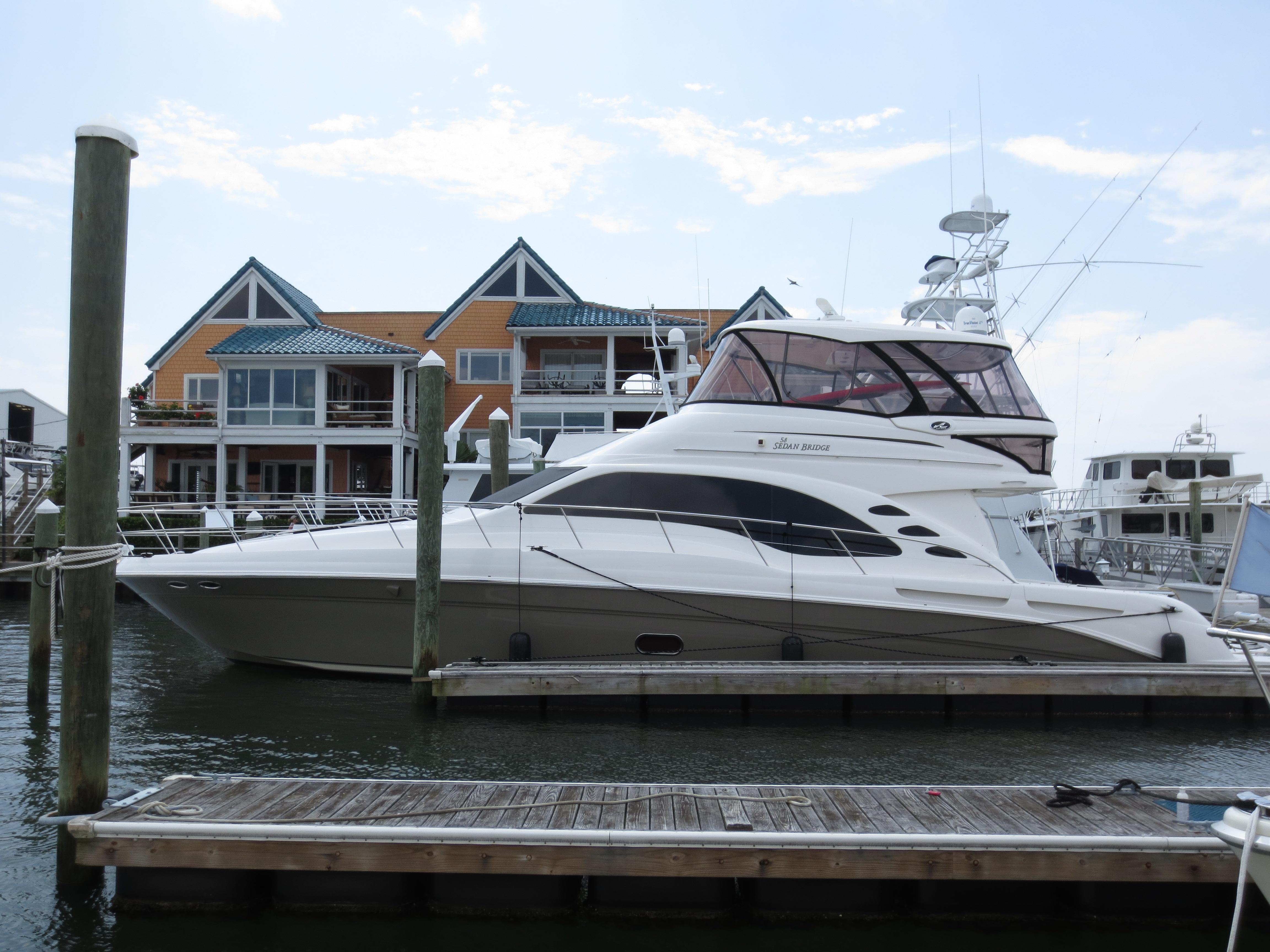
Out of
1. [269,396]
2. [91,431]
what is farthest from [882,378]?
[269,396]

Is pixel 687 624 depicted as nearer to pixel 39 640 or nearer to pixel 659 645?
pixel 659 645

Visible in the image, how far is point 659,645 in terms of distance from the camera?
29.7ft

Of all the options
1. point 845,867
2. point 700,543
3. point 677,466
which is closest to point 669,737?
point 700,543

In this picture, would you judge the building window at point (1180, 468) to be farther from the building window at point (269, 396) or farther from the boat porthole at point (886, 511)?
the building window at point (269, 396)

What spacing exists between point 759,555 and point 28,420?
4508 cm

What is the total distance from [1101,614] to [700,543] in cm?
394

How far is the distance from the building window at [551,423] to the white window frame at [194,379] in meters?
9.69

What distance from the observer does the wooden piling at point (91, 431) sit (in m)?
4.42

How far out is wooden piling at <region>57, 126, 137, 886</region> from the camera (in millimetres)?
4422

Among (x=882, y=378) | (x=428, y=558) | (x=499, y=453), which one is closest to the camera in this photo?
(x=428, y=558)

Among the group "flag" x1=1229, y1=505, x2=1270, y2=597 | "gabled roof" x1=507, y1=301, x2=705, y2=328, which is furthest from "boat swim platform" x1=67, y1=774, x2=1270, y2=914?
"gabled roof" x1=507, y1=301, x2=705, y2=328

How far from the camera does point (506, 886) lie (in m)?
4.49

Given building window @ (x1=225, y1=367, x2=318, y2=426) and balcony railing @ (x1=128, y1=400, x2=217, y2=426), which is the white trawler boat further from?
balcony railing @ (x1=128, y1=400, x2=217, y2=426)

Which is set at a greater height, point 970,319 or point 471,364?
point 471,364
